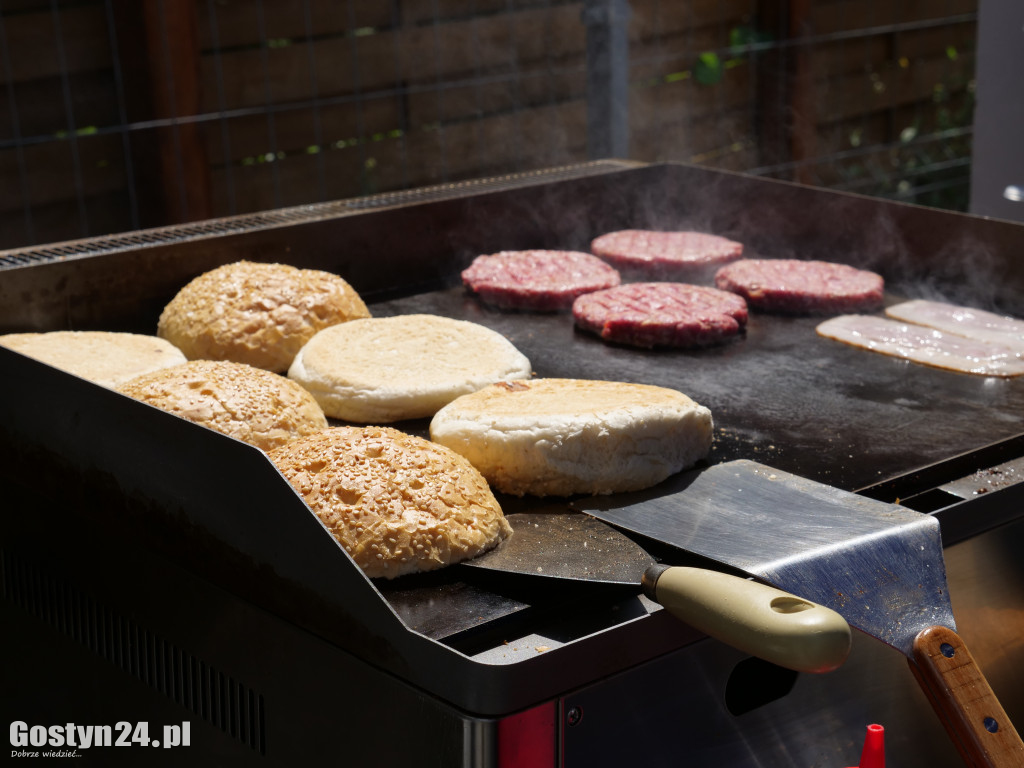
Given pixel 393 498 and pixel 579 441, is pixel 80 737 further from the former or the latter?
pixel 579 441

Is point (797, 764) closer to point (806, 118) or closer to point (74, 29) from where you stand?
point (74, 29)

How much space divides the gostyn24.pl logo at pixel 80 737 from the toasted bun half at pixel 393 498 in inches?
16.9

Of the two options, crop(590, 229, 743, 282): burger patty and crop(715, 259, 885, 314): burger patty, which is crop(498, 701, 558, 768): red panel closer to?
crop(715, 259, 885, 314): burger patty

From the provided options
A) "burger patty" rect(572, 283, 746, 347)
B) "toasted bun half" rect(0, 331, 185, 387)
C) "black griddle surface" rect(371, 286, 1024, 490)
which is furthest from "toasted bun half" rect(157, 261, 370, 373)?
"burger patty" rect(572, 283, 746, 347)

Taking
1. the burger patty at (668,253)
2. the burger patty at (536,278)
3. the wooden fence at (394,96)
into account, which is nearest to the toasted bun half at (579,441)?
the burger patty at (536,278)

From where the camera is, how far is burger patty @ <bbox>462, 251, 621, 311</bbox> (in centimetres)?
297

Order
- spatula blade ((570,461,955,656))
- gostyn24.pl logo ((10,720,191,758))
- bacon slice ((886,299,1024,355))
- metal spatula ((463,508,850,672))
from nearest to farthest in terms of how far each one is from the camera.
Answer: metal spatula ((463,508,850,672))
spatula blade ((570,461,955,656))
gostyn24.pl logo ((10,720,191,758))
bacon slice ((886,299,1024,355))

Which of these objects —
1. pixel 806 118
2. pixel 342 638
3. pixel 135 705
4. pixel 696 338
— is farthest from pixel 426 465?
pixel 806 118

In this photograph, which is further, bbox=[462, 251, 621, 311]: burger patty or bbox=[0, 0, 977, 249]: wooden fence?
bbox=[0, 0, 977, 249]: wooden fence

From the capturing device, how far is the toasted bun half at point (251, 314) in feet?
8.33

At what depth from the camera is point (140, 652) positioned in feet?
6.06

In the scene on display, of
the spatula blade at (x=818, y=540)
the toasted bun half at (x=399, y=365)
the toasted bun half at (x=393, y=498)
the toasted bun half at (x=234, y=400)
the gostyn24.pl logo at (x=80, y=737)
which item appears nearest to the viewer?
the spatula blade at (x=818, y=540)

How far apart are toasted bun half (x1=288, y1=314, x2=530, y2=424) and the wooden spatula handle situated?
1.07 m

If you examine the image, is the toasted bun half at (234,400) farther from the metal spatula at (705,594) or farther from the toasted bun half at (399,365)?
the metal spatula at (705,594)
